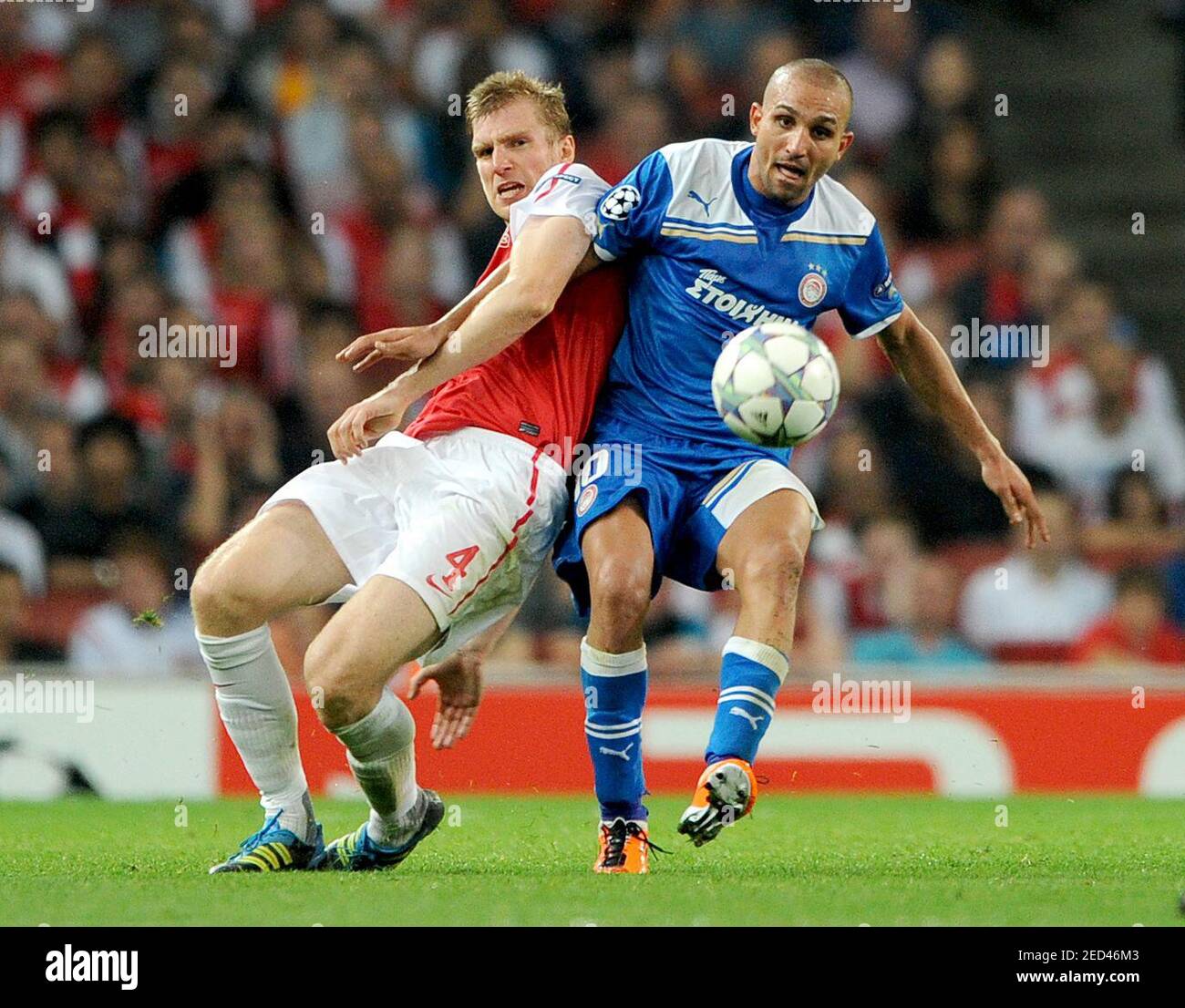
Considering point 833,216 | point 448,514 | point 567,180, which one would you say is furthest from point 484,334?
point 833,216

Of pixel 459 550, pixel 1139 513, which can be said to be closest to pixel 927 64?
pixel 1139 513

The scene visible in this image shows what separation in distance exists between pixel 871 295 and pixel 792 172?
1.52ft

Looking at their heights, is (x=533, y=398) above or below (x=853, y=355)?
below

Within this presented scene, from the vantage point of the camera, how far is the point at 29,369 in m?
9.83

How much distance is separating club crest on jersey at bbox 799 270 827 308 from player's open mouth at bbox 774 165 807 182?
0.27m

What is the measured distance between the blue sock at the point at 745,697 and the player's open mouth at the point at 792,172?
1.23 meters

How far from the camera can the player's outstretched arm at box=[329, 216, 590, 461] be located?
4867 millimetres

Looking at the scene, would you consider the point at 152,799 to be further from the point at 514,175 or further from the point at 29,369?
the point at 514,175

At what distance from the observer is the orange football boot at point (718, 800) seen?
4.47m

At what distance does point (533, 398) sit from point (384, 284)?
557cm

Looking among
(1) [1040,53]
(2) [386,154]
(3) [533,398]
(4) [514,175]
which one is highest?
(1) [1040,53]

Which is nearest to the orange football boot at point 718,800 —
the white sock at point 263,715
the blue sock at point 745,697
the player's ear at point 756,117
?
the blue sock at point 745,697

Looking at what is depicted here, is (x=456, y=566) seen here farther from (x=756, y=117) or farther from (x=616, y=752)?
(x=756, y=117)

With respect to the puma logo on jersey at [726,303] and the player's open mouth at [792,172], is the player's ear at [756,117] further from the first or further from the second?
the puma logo on jersey at [726,303]
